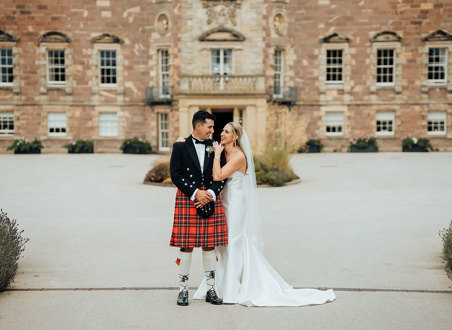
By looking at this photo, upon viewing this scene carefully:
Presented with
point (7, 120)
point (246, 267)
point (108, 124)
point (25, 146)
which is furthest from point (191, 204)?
point (7, 120)

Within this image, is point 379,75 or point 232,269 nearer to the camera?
point 232,269

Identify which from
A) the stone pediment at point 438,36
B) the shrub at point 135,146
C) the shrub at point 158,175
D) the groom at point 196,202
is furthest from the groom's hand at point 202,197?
the stone pediment at point 438,36

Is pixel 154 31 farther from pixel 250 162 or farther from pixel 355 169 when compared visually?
pixel 250 162

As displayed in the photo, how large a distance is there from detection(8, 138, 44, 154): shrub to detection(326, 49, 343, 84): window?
16.7 metres

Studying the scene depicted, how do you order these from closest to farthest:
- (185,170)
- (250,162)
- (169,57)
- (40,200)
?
(185,170) → (250,162) → (40,200) → (169,57)

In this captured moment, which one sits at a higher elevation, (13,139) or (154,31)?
(154,31)

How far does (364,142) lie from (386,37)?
6.05 meters

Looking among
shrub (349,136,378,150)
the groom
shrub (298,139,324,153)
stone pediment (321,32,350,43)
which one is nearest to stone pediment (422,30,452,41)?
stone pediment (321,32,350,43)

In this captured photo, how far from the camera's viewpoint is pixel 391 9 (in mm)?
33656

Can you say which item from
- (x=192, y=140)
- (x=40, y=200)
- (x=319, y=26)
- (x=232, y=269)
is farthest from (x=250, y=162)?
(x=319, y=26)

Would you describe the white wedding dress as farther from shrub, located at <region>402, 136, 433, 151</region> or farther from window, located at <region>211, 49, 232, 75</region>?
shrub, located at <region>402, 136, 433, 151</region>

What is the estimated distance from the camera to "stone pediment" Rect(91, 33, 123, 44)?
33.6 metres

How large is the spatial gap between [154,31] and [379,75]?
1294cm

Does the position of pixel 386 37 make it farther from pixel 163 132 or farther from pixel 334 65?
pixel 163 132
